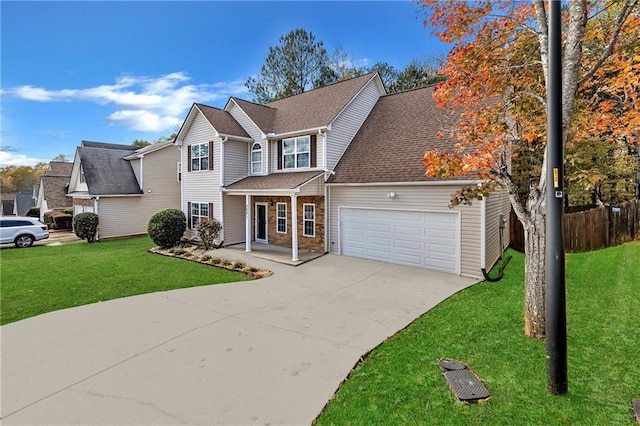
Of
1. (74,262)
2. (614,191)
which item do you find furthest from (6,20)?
(614,191)

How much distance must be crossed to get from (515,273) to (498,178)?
5.74 metres

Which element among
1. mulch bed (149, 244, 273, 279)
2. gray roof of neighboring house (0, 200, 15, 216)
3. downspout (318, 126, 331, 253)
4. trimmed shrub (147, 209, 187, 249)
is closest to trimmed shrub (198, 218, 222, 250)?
mulch bed (149, 244, 273, 279)

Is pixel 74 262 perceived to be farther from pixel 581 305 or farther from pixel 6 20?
pixel 581 305

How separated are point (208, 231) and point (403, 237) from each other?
9.20 meters

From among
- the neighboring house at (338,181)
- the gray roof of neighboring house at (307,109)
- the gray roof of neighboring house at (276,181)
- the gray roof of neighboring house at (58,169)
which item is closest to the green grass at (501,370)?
the neighboring house at (338,181)

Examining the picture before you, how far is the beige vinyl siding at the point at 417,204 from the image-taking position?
1001 centimetres

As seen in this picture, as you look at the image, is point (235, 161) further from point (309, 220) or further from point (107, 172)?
point (107, 172)

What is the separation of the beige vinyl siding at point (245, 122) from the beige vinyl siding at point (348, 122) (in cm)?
408

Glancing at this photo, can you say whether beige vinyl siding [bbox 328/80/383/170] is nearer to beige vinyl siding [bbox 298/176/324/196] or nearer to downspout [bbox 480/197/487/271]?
beige vinyl siding [bbox 298/176/324/196]

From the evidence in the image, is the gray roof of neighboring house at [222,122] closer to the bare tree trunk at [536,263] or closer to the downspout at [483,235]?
the downspout at [483,235]

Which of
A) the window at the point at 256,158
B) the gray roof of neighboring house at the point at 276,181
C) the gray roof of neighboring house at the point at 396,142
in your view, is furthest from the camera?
the window at the point at 256,158

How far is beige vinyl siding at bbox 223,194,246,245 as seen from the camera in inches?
630

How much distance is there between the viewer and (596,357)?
4316mm

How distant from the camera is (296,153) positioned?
1508 centimetres
